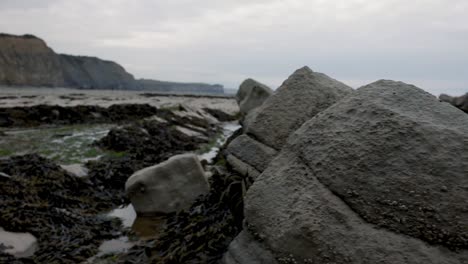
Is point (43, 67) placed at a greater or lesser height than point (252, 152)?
lesser

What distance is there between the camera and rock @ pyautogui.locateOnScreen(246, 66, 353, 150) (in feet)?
14.6

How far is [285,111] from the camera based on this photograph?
14.9 ft

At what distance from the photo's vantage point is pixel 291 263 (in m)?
3.01

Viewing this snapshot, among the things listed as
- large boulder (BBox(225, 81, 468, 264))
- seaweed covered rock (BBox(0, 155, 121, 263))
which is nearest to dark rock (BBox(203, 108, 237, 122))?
seaweed covered rock (BBox(0, 155, 121, 263))

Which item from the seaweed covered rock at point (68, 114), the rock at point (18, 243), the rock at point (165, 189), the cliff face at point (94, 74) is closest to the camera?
the rock at point (18, 243)

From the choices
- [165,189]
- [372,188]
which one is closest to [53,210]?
[165,189]

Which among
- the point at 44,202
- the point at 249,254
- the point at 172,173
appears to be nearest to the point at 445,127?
the point at 249,254

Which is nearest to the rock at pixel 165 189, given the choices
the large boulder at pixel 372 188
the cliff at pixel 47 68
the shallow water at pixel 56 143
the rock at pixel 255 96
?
the large boulder at pixel 372 188

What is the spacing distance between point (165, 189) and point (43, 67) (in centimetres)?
8629

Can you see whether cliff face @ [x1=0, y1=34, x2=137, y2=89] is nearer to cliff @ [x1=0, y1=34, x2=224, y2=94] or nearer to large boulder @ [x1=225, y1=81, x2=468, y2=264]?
cliff @ [x1=0, y1=34, x2=224, y2=94]

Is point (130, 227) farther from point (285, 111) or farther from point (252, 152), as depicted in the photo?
point (285, 111)

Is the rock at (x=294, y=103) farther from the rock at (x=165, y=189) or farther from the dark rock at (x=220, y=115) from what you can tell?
the dark rock at (x=220, y=115)

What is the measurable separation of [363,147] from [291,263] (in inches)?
37.3

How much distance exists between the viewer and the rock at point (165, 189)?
253 inches
